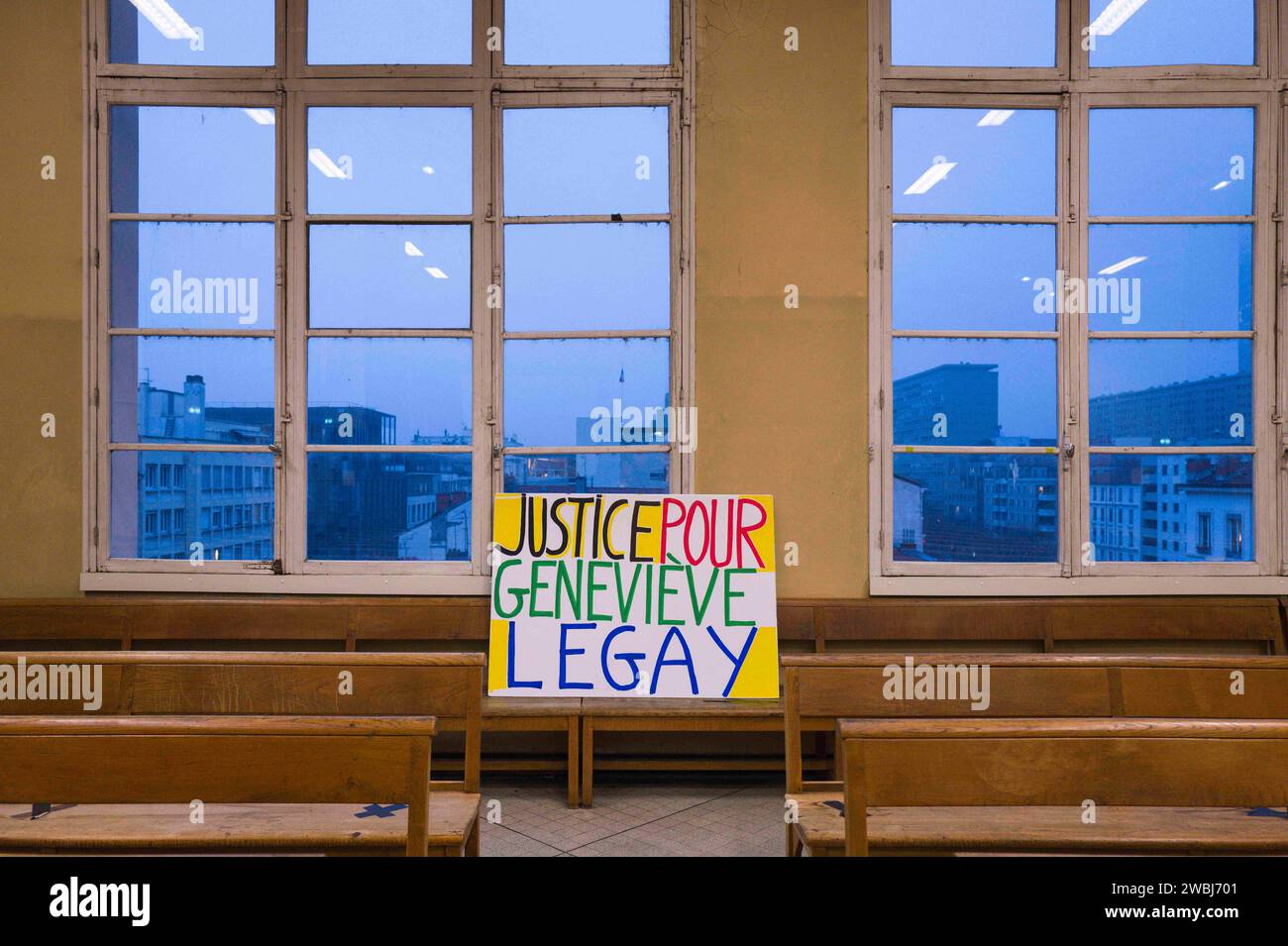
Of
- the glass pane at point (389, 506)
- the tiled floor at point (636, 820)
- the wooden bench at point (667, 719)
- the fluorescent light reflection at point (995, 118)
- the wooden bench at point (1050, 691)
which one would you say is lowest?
the tiled floor at point (636, 820)

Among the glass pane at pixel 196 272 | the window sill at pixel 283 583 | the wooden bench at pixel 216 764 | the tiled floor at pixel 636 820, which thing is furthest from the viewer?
the glass pane at pixel 196 272

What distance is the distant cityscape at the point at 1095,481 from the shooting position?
3.31m

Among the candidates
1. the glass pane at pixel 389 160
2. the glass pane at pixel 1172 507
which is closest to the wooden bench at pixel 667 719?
the glass pane at pixel 1172 507

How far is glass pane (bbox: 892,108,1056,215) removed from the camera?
3.30 m

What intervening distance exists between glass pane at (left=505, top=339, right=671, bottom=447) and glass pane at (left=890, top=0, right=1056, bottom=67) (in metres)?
1.77

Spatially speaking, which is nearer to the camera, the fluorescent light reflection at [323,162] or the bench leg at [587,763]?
the bench leg at [587,763]

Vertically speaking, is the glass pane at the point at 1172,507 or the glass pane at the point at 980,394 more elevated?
the glass pane at the point at 980,394

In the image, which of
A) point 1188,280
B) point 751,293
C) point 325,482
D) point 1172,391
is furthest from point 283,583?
point 1188,280

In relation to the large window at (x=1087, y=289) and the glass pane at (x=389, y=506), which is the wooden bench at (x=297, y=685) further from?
the large window at (x=1087, y=289)

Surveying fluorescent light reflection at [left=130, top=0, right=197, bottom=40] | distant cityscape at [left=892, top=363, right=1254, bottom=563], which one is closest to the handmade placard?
distant cityscape at [left=892, top=363, right=1254, bottom=563]

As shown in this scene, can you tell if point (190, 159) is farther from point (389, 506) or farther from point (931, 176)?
point (931, 176)

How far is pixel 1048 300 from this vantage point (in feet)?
10.9

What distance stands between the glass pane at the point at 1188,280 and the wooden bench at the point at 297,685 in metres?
3.29

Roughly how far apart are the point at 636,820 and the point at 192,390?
2.71 meters
